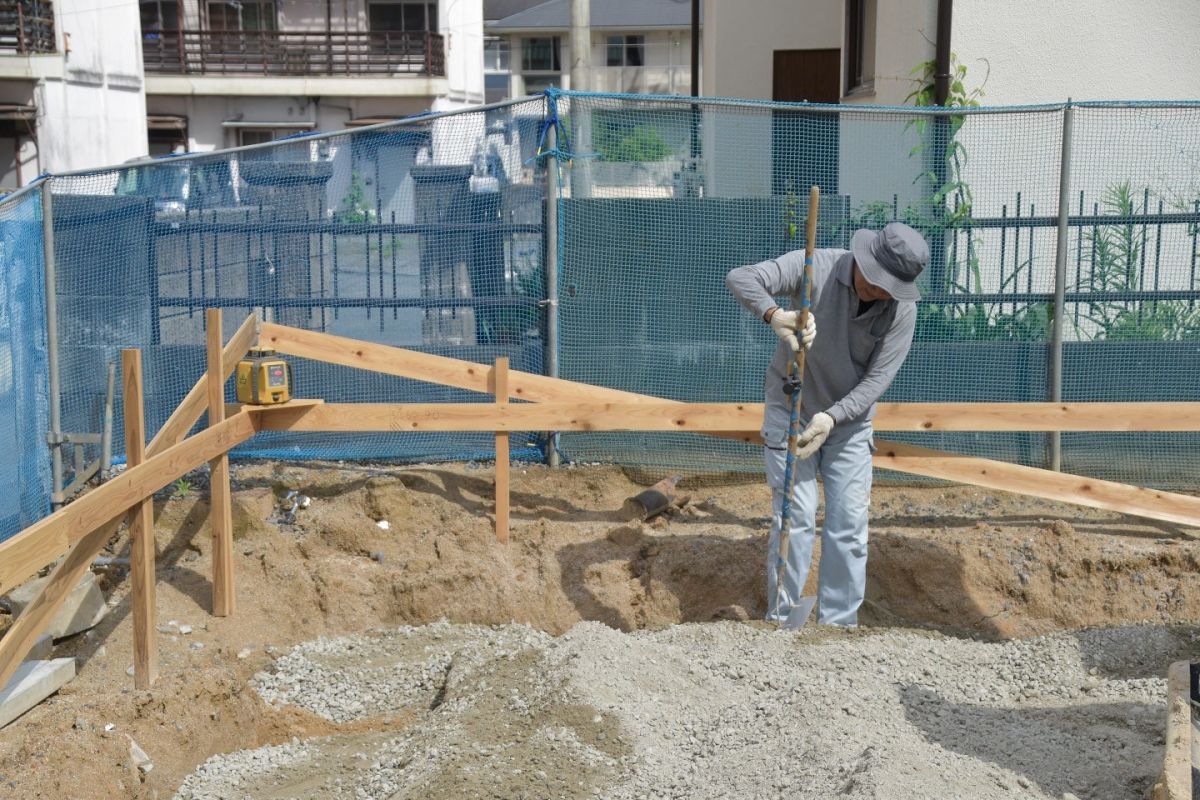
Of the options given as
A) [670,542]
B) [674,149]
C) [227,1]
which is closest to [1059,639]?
[670,542]

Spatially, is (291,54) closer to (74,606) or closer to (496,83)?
(496,83)

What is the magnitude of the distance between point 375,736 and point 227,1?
33872 mm

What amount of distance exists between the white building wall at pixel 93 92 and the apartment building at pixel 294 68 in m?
4.45

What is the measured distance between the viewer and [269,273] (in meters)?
8.20

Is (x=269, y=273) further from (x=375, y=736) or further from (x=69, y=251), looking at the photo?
(x=375, y=736)

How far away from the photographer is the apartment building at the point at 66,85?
2652cm

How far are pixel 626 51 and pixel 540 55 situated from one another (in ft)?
12.5

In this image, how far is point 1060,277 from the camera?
7848 millimetres

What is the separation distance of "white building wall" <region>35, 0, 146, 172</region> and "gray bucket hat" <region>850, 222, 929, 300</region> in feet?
83.9

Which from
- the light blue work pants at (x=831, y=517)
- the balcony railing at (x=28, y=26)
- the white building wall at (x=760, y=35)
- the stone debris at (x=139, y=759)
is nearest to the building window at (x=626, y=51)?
the balcony railing at (x=28, y=26)

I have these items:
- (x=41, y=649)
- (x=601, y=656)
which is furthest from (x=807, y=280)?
(x=41, y=649)

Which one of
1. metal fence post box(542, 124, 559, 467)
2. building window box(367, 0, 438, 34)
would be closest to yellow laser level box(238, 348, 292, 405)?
metal fence post box(542, 124, 559, 467)

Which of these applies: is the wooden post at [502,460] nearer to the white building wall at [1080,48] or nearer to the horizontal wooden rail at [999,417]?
the horizontal wooden rail at [999,417]

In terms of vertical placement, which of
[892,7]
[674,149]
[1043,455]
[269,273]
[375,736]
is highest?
[892,7]
